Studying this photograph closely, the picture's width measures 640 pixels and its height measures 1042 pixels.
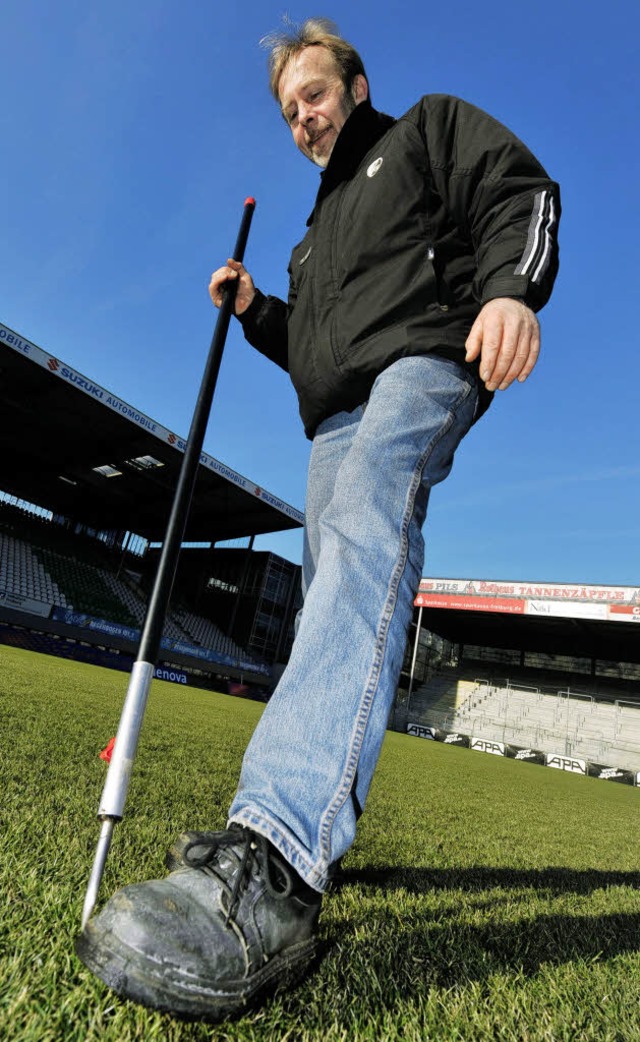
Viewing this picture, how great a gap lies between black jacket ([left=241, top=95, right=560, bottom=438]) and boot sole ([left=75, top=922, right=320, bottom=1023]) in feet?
3.77

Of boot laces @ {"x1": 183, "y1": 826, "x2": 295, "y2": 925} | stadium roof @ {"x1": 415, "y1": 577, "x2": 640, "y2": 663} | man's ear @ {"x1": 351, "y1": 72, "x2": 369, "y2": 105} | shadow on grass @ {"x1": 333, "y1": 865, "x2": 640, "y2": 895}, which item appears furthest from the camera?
stadium roof @ {"x1": 415, "y1": 577, "x2": 640, "y2": 663}

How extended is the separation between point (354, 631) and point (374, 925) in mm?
595

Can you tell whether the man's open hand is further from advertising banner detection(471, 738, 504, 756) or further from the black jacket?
advertising banner detection(471, 738, 504, 756)

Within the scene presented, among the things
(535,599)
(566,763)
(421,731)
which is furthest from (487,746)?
(535,599)

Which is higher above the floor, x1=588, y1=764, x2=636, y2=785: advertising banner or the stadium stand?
the stadium stand

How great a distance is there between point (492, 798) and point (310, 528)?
3897mm

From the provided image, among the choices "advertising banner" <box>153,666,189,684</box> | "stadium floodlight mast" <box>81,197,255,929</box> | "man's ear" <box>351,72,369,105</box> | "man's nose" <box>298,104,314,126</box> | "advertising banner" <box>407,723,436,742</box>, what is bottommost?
"advertising banner" <box>407,723,436,742</box>

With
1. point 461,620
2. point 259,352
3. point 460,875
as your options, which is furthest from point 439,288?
point 461,620

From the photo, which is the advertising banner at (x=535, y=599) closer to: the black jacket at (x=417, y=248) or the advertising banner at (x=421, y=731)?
the advertising banner at (x=421, y=731)

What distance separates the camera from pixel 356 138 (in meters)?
1.69

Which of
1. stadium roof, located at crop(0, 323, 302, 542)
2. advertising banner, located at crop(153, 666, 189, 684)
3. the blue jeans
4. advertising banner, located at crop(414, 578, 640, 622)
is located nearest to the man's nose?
the blue jeans

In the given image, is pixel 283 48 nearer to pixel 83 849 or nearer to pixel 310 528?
pixel 310 528

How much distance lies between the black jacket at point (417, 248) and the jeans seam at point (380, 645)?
218 millimetres

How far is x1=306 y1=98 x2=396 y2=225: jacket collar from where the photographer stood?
1667mm
